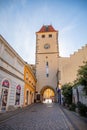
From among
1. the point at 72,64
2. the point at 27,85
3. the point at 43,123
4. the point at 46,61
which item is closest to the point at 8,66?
the point at 43,123

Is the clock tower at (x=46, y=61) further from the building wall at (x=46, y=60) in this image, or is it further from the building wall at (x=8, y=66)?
the building wall at (x=8, y=66)

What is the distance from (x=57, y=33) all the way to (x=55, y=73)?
12155mm

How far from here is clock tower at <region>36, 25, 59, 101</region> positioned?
86.2 ft

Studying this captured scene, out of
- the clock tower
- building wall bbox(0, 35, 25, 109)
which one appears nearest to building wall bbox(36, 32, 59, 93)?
the clock tower

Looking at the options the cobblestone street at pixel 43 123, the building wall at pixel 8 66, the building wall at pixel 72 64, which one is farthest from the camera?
the building wall at pixel 72 64

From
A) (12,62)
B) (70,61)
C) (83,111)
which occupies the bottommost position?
(83,111)

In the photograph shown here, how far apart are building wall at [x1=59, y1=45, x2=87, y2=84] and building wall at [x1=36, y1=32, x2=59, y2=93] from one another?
5158mm

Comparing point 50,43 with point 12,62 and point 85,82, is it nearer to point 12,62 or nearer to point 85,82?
point 12,62

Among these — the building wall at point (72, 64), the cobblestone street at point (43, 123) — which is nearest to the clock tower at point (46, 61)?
the building wall at point (72, 64)

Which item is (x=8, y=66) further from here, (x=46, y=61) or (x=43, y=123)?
(x=46, y=61)

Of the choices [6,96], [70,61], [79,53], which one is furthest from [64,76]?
[6,96]

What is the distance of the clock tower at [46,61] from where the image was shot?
86.2ft

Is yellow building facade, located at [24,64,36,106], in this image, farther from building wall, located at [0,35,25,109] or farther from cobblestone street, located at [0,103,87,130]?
cobblestone street, located at [0,103,87,130]

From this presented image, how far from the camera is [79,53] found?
1844 cm
